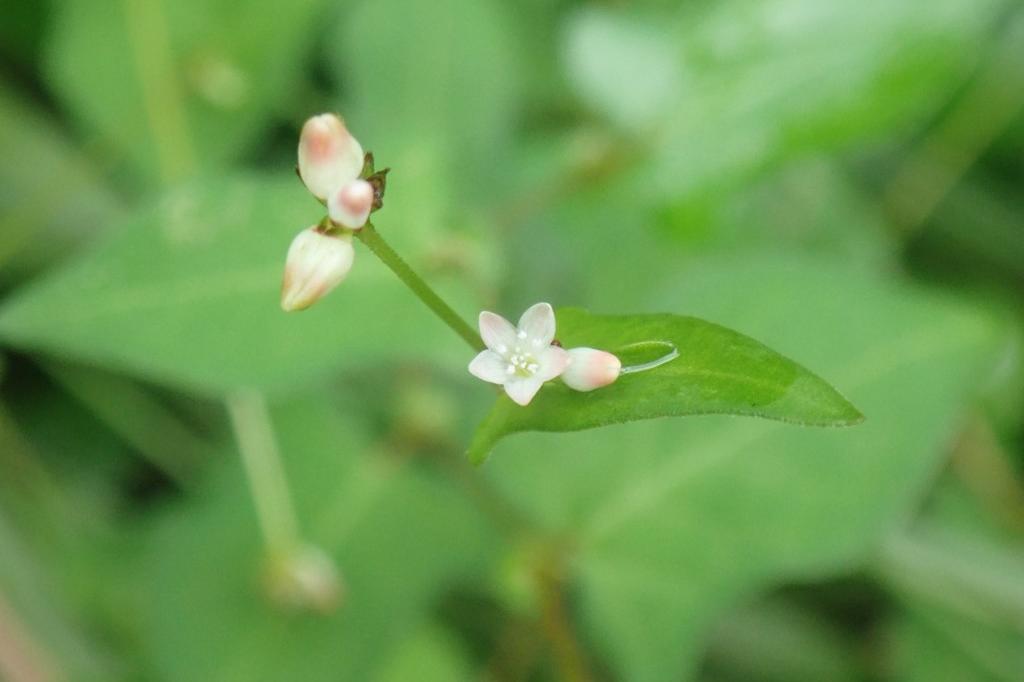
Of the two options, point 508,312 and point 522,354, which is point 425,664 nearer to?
point 508,312

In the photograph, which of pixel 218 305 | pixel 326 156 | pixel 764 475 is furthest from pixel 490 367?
pixel 764 475

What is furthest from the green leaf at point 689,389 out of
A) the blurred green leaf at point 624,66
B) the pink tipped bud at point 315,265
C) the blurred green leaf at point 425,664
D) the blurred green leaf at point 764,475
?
the blurred green leaf at point 624,66

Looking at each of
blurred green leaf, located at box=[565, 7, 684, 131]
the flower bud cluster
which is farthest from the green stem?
blurred green leaf, located at box=[565, 7, 684, 131]

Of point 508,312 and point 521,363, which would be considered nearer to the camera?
point 521,363

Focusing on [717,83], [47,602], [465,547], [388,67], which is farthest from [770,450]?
[47,602]

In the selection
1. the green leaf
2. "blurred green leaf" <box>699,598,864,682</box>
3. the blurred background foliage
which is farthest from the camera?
"blurred green leaf" <box>699,598,864,682</box>

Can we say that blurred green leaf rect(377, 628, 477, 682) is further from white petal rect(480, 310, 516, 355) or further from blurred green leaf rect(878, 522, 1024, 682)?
white petal rect(480, 310, 516, 355)
